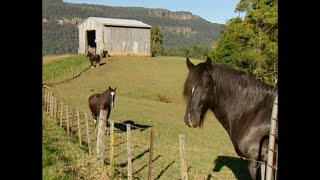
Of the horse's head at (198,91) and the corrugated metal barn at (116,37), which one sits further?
the corrugated metal barn at (116,37)

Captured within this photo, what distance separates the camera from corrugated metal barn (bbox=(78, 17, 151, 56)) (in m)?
46.6

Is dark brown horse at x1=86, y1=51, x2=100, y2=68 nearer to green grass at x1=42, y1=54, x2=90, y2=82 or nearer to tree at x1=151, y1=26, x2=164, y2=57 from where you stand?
green grass at x1=42, y1=54, x2=90, y2=82

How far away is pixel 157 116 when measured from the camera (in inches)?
824

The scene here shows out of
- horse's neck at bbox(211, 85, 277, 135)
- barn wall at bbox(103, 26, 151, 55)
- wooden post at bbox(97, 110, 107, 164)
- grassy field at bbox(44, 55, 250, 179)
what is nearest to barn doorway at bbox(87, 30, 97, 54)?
barn wall at bbox(103, 26, 151, 55)

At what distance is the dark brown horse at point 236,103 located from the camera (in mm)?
4973

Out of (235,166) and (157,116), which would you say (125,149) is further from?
(157,116)

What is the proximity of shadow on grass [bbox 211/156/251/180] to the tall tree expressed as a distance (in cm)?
1692

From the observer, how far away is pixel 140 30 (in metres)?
49.3

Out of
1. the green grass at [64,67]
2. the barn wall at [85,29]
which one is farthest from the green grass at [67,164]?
the barn wall at [85,29]

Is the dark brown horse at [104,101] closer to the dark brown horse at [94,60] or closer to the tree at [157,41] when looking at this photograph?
the dark brown horse at [94,60]

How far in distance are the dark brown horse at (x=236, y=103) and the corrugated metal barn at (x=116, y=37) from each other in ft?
Result: 136
